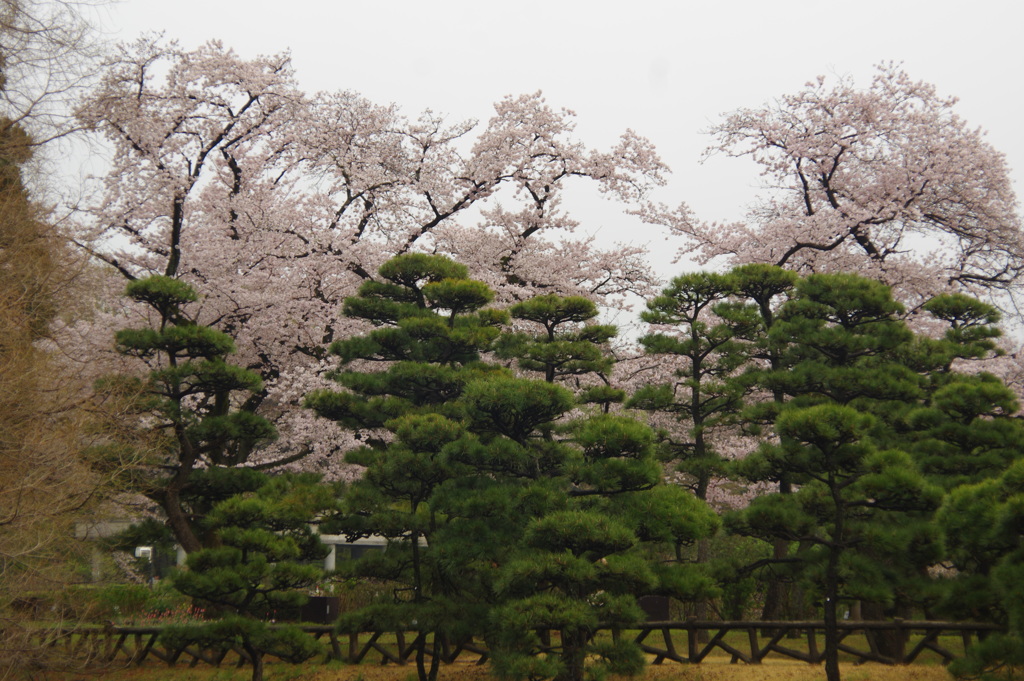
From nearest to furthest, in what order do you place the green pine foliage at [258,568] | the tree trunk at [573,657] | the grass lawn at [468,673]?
1. the tree trunk at [573,657]
2. the green pine foliage at [258,568]
3. the grass lawn at [468,673]

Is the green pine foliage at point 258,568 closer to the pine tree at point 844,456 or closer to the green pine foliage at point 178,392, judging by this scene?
the green pine foliage at point 178,392

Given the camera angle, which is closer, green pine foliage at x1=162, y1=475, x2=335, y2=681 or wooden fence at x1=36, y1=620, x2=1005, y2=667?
green pine foliage at x1=162, y1=475, x2=335, y2=681

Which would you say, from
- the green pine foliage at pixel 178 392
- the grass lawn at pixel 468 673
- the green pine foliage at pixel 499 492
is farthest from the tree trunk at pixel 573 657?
the green pine foliage at pixel 178 392

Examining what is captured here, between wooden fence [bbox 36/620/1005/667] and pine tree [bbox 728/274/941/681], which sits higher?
pine tree [bbox 728/274/941/681]

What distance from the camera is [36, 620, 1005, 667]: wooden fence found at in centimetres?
1008

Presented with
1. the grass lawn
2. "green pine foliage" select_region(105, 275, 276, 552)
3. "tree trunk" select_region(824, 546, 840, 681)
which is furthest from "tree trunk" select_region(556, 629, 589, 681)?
"green pine foliage" select_region(105, 275, 276, 552)

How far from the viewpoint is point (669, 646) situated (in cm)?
1067

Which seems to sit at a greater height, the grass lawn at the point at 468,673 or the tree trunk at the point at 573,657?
the tree trunk at the point at 573,657

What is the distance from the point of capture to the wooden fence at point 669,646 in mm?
10078

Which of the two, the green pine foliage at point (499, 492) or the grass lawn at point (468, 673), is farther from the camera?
the grass lawn at point (468, 673)

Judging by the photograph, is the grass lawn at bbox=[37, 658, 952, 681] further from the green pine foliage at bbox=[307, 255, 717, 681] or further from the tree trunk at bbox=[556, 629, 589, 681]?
the tree trunk at bbox=[556, 629, 589, 681]

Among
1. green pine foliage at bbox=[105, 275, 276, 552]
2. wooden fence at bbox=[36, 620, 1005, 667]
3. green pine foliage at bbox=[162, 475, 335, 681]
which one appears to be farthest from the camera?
green pine foliage at bbox=[105, 275, 276, 552]

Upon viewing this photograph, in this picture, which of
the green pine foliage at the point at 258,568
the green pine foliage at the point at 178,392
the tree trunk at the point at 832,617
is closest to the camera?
the tree trunk at the point at 832,617

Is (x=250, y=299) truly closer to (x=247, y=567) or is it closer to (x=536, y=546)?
(x=247, y=567)
